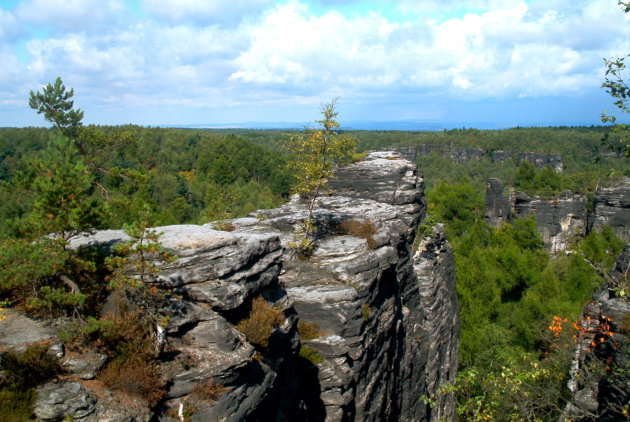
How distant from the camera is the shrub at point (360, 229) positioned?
17.4 meters

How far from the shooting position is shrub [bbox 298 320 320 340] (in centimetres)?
1362

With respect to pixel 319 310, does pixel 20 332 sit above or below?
above

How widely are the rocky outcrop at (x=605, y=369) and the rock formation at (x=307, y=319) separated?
13.9ft

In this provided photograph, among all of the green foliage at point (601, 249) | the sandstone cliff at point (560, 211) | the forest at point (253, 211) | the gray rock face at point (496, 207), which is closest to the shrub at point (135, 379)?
the forest at point (253, 211)

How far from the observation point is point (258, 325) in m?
10.4

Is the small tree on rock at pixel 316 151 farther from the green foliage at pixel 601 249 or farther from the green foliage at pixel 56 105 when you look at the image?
the green foliage at pixel 601 249

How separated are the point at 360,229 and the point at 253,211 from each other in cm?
1047

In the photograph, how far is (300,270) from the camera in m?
15.4

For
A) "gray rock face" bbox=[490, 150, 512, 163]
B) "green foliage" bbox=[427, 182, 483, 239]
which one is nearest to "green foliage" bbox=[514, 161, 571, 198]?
"green foliage" bbox=[427, 182, 483, 239]

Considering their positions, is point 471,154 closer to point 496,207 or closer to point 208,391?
point 496,207

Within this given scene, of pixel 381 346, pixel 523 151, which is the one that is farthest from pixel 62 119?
pixel 523 151

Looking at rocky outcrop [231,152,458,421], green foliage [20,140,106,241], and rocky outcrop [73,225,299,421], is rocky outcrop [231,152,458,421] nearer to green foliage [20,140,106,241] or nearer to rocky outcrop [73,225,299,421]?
rocky outcrop [73,225,299,421]

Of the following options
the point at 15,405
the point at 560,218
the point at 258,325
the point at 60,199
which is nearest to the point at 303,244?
the point at 258,325

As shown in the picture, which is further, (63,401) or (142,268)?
(142,268)
